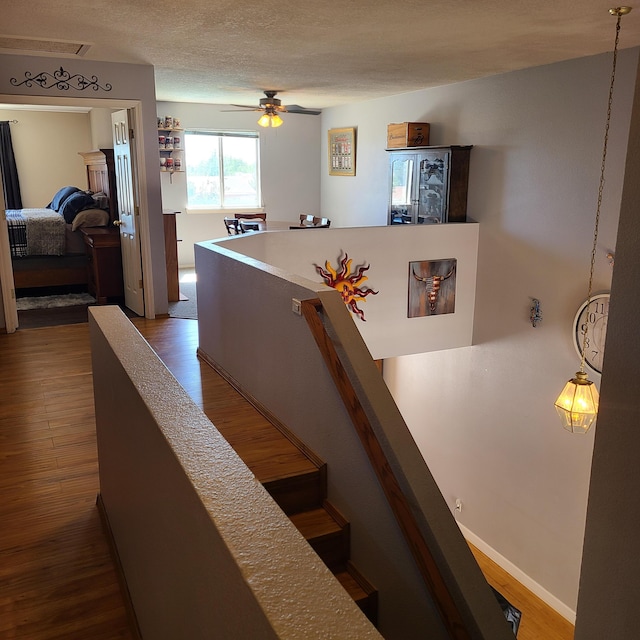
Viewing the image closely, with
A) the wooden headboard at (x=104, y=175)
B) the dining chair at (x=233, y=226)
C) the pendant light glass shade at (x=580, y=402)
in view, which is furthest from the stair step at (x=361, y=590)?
the wooden headboard at (x=104, y=175)

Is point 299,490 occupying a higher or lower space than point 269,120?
lower

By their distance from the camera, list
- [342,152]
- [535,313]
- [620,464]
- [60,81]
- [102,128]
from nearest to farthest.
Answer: [620,464], [60,81], [535,313], [102,128], [342,152]

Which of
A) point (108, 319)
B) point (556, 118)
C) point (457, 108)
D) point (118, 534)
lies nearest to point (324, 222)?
point (457, 108)

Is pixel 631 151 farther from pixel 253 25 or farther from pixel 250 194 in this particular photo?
pixel 250 194

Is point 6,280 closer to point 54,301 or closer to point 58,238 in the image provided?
point 54,301

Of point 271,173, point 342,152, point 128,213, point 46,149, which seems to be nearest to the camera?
point 128,213

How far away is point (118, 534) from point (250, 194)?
7.61 meters

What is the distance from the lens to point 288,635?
889 millimetres

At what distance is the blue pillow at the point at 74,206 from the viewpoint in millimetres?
6973

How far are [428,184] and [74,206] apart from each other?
3.98 meters

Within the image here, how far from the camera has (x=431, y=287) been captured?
6273mm

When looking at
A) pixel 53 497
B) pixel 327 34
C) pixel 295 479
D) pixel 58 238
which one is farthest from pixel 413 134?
pixel 53 497

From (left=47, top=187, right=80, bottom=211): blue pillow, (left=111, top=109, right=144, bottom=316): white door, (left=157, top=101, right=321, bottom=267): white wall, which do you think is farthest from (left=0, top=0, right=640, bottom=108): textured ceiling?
(left=157, top=101, right=321, bottom=267): white wall

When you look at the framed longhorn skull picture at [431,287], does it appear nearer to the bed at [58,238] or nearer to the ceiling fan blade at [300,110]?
the bed at [58,238]
